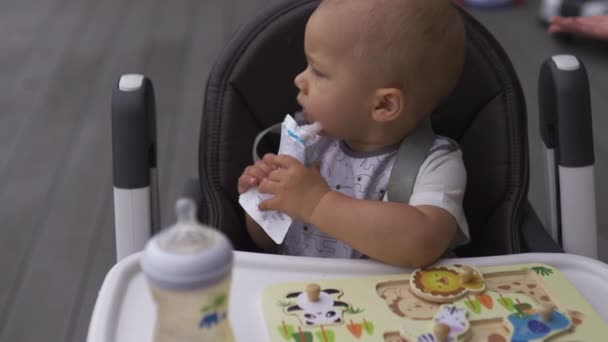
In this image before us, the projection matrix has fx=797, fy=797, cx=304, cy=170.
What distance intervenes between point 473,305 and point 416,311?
0.06m

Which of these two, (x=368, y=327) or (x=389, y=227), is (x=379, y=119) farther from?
(x=368, y=327)

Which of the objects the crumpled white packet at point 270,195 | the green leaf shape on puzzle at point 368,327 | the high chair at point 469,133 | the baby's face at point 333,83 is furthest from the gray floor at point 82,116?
the green leaf shape on puzzle at point 368,327

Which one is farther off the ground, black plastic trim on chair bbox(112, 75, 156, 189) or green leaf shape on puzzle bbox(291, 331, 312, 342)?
black plastic trim on chair bbox(112, 75, 156, 189)

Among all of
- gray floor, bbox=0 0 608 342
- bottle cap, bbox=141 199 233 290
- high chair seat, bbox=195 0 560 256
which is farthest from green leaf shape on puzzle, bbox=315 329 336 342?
gray floor, bbox=0 0 608 342

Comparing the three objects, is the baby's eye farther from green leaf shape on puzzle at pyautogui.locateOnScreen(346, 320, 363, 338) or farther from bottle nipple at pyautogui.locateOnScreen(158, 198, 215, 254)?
bottle nipple at pyautogui.locateOnScreen(158, 198, 215, 254)

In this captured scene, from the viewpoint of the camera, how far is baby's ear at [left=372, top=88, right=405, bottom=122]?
1000 mm

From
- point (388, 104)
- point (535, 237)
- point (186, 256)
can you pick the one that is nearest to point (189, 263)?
point (186, 256)

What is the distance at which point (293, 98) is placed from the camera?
3.98ft

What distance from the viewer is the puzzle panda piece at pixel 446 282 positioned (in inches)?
34.8

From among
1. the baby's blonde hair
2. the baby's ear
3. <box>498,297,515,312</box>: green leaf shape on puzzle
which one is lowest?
<box>498,297,515,312</box>: green leaf shape on puzzle

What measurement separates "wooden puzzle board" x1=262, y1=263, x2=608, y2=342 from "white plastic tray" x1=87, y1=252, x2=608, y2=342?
0.02 metres

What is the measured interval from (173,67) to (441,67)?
202cm

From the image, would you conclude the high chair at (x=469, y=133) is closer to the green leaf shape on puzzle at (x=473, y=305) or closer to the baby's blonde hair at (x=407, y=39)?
the baby's blonde hair at (x=407, y=39)

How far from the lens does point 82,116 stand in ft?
8.52
